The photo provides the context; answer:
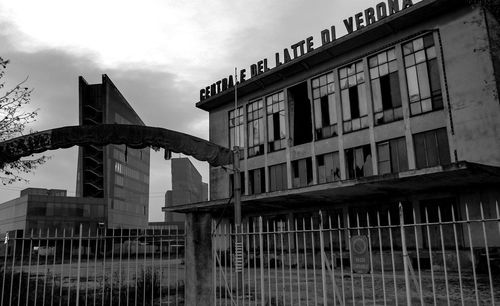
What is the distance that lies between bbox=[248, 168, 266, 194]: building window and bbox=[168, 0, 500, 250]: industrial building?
9cm

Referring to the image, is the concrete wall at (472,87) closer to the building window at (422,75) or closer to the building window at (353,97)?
the building window at (422,75)

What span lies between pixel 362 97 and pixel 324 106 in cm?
313

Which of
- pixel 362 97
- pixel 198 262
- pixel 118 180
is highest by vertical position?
pixel 118 180

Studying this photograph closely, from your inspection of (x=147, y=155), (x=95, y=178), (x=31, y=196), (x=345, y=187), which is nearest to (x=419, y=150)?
(x=345, y=187)

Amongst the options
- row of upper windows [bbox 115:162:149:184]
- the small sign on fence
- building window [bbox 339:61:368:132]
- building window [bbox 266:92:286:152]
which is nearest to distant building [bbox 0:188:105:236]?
row of upper windows [bbox 115:162:149:184]

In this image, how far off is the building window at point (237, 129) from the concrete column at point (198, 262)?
2551 cm

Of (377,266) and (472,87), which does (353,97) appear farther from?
(377,266)

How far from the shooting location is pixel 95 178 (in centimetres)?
8481

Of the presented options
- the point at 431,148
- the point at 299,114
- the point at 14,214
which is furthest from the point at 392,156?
the point at 14,214

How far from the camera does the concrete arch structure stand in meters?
8.77

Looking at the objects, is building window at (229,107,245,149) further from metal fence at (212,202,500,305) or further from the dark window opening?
metal fence at (212,202,500,305)

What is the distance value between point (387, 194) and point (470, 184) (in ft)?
13.6

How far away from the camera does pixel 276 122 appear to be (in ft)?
106

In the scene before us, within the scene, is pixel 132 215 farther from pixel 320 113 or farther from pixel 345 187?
pixel 345 187
